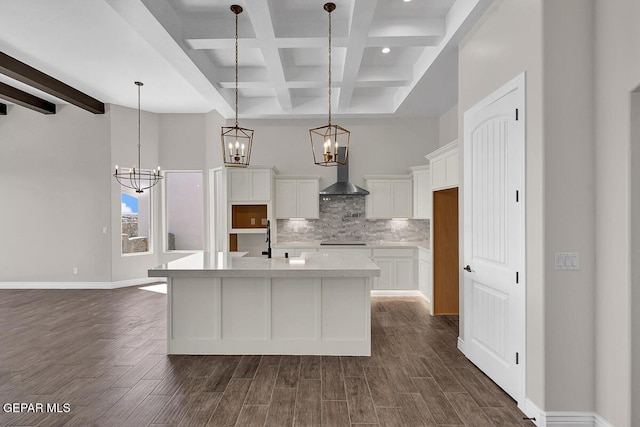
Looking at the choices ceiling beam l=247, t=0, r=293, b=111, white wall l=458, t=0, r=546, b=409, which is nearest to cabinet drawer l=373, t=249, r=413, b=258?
ceiling beam l=247, t=0, r=293, b=111

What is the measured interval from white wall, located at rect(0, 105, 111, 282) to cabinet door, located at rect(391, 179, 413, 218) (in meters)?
5.26

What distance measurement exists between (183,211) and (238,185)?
1.96 meters

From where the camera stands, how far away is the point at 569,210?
2.51 meters

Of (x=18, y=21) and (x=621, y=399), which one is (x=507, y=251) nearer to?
(x=621, y=399)

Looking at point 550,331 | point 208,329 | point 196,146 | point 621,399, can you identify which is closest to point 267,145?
point 196,146

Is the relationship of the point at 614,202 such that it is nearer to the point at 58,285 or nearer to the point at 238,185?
the point at 238,185

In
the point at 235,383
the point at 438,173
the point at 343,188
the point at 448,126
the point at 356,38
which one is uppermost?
the point at 356,38

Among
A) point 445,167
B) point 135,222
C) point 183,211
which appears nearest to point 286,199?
point 183,211

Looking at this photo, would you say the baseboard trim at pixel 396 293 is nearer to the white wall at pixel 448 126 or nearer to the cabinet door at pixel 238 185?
the white wall at pixel 448 126

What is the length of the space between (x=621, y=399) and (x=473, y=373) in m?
1.21

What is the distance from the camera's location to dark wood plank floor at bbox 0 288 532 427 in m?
2.65

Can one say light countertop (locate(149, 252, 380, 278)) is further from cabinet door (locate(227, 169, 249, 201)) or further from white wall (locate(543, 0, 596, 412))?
cabinet door (locate(227, 169, 249, 201))

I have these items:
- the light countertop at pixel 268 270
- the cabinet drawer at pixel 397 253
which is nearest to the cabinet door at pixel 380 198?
the cabinet drawer at pixel 397 253

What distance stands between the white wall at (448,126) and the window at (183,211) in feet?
15.6
